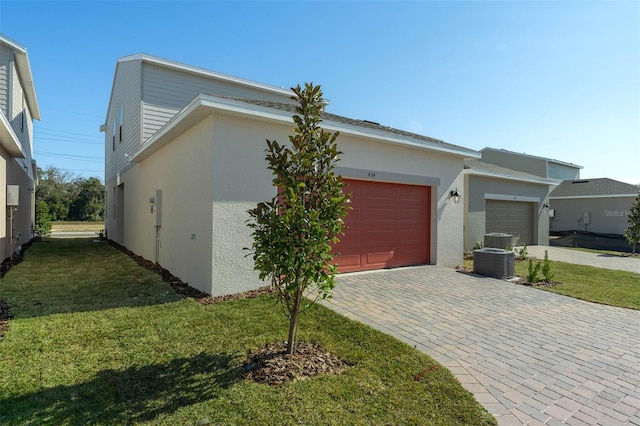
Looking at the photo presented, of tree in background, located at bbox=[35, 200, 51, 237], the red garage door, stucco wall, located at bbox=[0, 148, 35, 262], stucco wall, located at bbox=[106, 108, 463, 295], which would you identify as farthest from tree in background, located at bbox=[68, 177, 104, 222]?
the red garage door

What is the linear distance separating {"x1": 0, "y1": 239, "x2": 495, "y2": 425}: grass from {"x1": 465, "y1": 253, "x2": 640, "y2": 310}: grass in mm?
5414

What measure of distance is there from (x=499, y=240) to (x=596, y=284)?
4.23 m

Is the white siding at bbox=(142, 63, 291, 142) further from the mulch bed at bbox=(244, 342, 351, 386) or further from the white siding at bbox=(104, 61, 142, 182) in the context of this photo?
the mulch bed at bbox=(244, 342, 351, 386)

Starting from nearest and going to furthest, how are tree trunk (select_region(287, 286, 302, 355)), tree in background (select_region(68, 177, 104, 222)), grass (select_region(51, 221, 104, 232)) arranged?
tree trunk (select_region(287, 286, 302, 355)) < grass (select_region(51, 221, 104, 232)) < tree in background (select_region(68, 177, 104, 222))

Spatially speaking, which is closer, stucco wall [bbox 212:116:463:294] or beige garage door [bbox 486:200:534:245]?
stucco wall [bbox 212:116:463:294]

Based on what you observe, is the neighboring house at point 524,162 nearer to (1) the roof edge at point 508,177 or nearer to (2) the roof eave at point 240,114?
(1) the roof edge at point 508,177

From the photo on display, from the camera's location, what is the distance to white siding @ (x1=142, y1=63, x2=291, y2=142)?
11.4 meters

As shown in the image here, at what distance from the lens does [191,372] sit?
129 inches

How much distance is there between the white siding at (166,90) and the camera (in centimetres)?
1143

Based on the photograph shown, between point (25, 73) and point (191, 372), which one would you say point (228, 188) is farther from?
point (25, 73)

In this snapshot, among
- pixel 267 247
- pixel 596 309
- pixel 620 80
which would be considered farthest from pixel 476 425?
pixel 620 80

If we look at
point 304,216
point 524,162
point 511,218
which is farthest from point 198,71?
point 524,162

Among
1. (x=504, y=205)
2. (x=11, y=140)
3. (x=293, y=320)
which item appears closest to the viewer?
(x=293, y=320)

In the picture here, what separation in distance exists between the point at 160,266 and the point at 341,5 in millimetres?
8382
